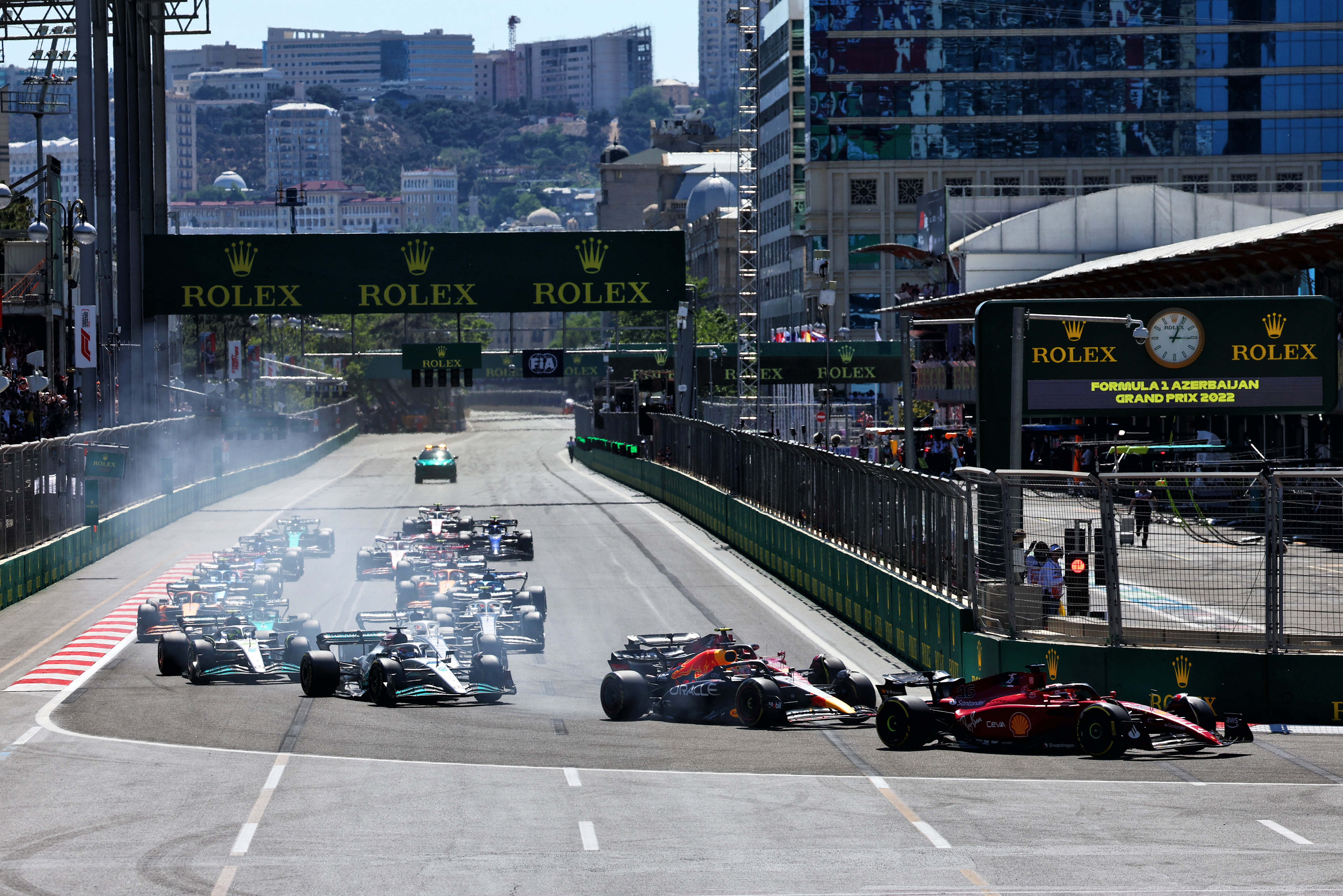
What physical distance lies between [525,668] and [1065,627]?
800 cm

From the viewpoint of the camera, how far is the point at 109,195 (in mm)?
46406

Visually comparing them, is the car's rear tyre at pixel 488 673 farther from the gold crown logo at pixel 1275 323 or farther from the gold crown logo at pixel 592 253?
the gold crown logo at pixel 592 253

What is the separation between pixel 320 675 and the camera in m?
21.6

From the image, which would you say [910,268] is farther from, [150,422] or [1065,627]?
[1065,627]

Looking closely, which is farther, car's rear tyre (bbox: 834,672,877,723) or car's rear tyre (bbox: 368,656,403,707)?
car's rear tyre (bbox: 368,656,403,707)

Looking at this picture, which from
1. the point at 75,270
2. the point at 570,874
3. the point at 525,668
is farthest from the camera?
the point at 75,270

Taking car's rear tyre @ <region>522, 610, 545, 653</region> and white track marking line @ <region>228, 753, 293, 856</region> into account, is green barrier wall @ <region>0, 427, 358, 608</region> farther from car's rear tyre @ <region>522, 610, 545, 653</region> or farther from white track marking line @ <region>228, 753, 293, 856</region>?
white track marking line @ <region>228, 753, 293, 856</region>

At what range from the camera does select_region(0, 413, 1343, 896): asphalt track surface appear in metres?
12.9

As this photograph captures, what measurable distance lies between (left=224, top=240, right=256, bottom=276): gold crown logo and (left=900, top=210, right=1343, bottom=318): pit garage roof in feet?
59.2

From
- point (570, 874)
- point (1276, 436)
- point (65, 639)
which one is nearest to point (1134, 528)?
point (570, 874)

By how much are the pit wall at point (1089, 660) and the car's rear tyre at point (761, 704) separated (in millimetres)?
2915

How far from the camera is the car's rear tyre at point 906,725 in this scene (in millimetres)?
18141

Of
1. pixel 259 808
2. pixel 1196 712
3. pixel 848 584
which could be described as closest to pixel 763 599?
pixel 848 584

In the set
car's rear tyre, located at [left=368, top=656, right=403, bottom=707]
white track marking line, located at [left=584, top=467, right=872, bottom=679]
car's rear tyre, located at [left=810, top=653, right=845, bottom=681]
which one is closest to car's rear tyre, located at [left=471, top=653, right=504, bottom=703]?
car's rear tyre, located at [left=368, top=656, right=403, bottom=707]
